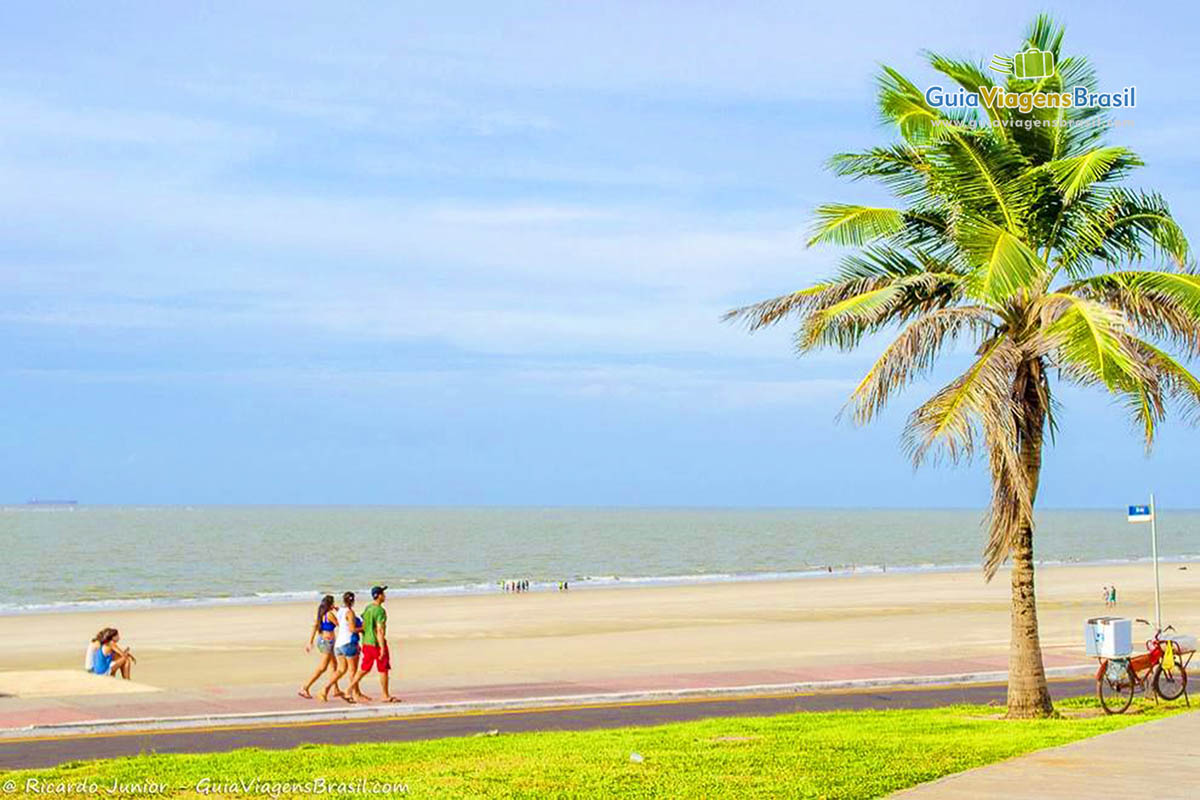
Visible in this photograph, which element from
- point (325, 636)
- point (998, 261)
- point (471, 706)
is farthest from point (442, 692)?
point (998, 261)

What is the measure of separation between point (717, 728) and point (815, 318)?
5045 mm

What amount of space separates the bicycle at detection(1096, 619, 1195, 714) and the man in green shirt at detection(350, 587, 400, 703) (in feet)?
31.9

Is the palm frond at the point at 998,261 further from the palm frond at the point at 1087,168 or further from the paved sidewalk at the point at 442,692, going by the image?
the paved sidewalk at the point at 442,692

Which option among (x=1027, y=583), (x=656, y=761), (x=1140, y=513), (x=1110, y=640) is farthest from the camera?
A: (x=1140, y=513)

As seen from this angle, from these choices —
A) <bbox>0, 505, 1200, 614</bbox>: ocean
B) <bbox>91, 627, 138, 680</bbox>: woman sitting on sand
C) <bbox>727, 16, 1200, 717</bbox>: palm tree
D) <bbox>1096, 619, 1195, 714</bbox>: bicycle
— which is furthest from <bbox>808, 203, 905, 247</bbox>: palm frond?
<bbox>0, 505, 1200, 614</bbox>: ocean

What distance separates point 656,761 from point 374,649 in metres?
8.80

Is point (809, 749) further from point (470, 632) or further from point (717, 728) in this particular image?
point (470, 632)

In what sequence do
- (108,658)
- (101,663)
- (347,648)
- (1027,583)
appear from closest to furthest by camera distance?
(1027,583) → (347,648) → (101,663) → (108,658)

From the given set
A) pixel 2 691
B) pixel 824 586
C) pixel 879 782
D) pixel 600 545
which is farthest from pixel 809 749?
pixel 600 545

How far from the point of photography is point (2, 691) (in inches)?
833

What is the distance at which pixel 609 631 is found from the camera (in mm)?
41719

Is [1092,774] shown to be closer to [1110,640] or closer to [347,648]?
[1110,640]

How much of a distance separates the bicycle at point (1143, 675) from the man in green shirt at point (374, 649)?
9.74 m

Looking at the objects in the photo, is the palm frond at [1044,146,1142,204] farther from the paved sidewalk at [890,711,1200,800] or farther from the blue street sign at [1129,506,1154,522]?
the blue street sign at [1129,506,1154,522]
